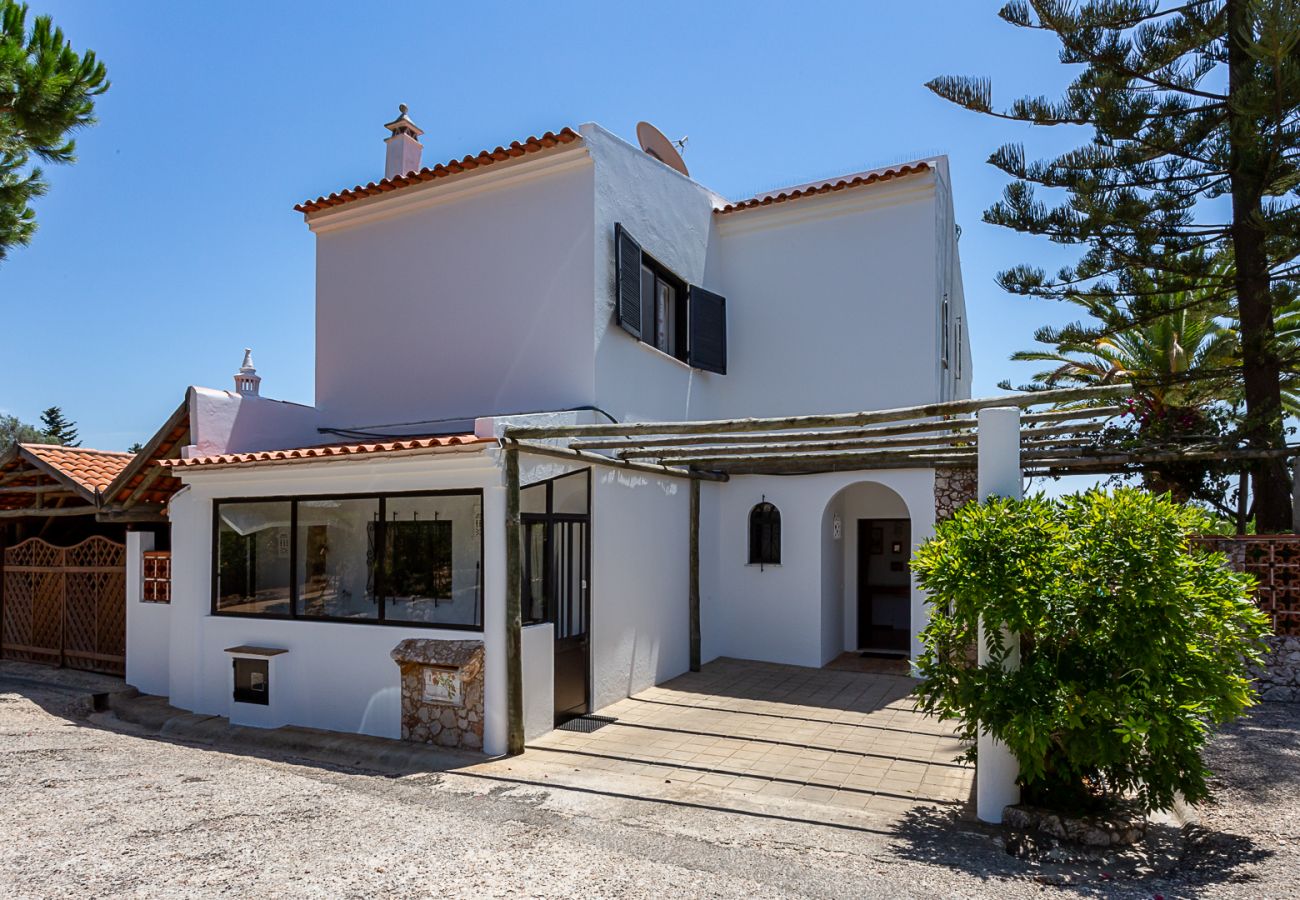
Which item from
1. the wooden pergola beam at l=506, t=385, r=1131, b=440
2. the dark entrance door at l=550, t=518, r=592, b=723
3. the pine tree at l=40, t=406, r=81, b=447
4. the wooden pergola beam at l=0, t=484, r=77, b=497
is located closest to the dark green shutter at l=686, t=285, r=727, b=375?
the dark entrance door at l=550, t=518, r=592, b=723

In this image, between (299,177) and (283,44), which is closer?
(283,44)

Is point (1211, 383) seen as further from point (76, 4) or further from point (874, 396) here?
point (76, 4)

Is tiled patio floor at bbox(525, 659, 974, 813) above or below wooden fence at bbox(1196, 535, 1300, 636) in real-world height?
below

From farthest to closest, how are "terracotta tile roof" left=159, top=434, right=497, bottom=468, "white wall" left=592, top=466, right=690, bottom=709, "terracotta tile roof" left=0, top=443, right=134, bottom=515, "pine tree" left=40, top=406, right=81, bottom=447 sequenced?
"pine tree" left=40, top=406, right=81, bottom=447 < "terracotta tile roof" left=0, top=443, right=134, bottom=515 < "white wall" left=592, top=466, right=690, bottom=709 < "terracotta tile roof" left=159, top=434, right=497, bottom=468

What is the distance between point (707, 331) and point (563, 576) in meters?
5.17

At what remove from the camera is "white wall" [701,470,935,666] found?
1199cm

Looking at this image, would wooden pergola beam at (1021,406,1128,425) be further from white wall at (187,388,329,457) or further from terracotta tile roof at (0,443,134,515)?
terracotta tile roof at (0,443,134,515)

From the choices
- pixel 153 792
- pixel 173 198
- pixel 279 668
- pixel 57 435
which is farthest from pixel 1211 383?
pixel 57 435

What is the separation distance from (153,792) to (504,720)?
2774mm

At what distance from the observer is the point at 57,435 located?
46.4 meters

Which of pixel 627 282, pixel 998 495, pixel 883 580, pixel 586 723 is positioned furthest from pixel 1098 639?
pixel 883 580

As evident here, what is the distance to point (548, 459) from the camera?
841 cm

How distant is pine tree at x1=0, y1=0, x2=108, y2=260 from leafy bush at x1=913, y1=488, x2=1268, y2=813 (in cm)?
1036

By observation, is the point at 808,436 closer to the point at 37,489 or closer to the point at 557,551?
the point at 557,551
